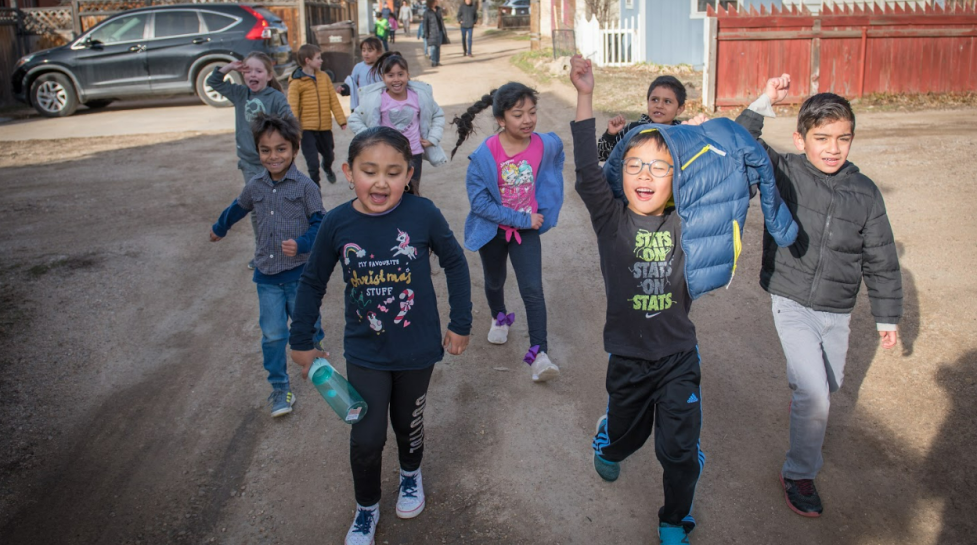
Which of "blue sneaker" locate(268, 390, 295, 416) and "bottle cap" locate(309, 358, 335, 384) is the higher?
"bottle cap" locate(309, 358, 335, 384)

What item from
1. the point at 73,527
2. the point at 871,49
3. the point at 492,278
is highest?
the point at 871,49

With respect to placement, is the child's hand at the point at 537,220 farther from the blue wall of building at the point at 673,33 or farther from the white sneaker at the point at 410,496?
the blue wall of building at the point at 673,33

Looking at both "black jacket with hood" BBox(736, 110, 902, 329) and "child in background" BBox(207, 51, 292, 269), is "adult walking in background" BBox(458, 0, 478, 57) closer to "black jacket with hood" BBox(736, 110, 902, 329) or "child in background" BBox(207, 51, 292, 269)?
"child in background" BBox(207, 51, 292, 269)

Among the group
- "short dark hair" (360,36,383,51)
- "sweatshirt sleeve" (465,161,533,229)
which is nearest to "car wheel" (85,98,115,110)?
"short dark hair" (360,36,383,51)

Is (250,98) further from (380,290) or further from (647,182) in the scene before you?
(647,182)

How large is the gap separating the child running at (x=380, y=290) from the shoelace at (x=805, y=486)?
1.75m

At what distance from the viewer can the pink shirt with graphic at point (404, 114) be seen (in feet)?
22.2

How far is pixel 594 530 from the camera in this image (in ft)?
11.8

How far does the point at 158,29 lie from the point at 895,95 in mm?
14749

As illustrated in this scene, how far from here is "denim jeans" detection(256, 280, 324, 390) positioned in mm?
4609

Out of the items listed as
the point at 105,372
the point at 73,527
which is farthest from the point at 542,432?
the point at 105,372

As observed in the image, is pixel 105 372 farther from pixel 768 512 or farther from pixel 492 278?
pixel 768 512

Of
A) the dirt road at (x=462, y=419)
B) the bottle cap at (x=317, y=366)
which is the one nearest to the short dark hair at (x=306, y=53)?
the dirt road at (x=462, y=419)

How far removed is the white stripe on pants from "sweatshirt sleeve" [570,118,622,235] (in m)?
1.08
